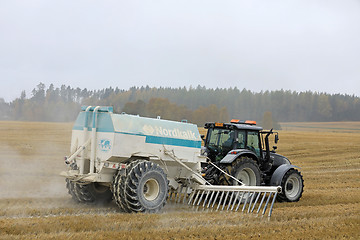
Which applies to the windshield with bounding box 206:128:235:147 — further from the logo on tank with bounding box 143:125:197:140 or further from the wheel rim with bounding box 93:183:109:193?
the wheel rim with bounding box 93:183:109:193

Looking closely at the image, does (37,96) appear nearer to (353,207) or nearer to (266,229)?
(266,229)

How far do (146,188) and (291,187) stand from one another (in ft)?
16.0

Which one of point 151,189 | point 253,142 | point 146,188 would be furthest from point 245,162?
point 146,188

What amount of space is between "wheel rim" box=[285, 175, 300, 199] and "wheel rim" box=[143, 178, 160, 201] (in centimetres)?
438

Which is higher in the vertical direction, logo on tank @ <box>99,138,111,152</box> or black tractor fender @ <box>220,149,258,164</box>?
logo on tank @ <box>99,138,111,152</box>

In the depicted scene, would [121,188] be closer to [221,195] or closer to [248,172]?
[221,195]

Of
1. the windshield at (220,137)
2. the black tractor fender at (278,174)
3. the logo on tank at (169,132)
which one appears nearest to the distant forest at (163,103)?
the logo on tank at (169,132)

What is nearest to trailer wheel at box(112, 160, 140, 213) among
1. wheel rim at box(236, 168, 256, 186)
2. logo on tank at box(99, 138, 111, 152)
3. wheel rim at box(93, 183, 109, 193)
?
logo on tank at box(99, 138, 111, 152)

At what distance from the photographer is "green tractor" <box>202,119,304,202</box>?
37.6ft

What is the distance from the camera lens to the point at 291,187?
1229cm

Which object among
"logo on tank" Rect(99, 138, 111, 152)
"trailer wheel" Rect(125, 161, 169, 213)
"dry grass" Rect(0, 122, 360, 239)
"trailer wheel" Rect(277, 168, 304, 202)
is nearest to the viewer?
"dry grass" Rect(0, 122, 360, 239)

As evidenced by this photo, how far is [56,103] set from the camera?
41.8 feet

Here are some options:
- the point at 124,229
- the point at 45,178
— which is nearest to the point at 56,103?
the point at 45,178

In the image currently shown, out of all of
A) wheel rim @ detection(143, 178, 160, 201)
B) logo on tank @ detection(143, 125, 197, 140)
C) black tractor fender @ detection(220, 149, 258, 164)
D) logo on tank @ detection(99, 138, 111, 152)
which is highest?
logo on tank @ detection(143, 125, 197, 140)
